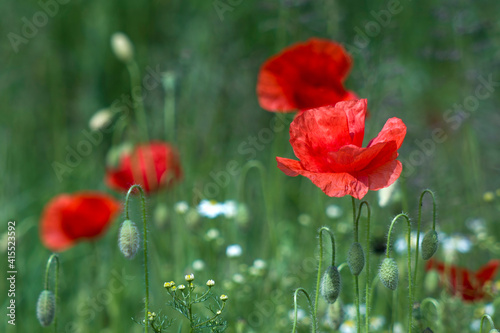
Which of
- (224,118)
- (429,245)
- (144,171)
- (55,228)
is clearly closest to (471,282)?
(429,245)

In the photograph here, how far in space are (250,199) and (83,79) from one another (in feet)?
6.46

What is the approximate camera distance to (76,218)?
289 cm

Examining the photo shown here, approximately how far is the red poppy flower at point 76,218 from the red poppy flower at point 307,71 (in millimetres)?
910

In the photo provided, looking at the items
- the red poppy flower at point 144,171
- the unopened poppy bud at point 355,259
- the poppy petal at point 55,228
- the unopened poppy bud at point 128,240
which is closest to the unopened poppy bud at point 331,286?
the unopened poppy bud at point 355,259

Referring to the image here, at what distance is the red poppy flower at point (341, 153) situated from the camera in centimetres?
146

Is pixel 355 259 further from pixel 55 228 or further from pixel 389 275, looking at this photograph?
pixel 55 228

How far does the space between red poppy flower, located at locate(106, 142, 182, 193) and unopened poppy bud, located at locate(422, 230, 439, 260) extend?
64.1 inches

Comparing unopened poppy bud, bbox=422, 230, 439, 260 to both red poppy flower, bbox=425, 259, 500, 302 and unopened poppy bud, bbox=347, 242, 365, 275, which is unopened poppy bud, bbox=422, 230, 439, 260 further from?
red poppy flower, bbox=425, 259, 500, 302

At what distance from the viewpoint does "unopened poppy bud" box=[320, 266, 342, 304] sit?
1503 millimetres

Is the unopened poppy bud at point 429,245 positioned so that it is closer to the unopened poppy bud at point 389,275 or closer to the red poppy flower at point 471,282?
the unopened poppy bud at point 389,275

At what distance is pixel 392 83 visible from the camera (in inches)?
135

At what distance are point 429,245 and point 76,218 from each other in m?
1.80

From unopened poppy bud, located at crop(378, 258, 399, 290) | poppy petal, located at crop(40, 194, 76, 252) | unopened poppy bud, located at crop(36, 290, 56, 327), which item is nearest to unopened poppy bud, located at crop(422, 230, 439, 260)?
unopened poppy bud, located at crop(378, 258, 399, 290)

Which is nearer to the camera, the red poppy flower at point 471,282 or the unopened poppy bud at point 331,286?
the unopened poppy bud at point 331,286
